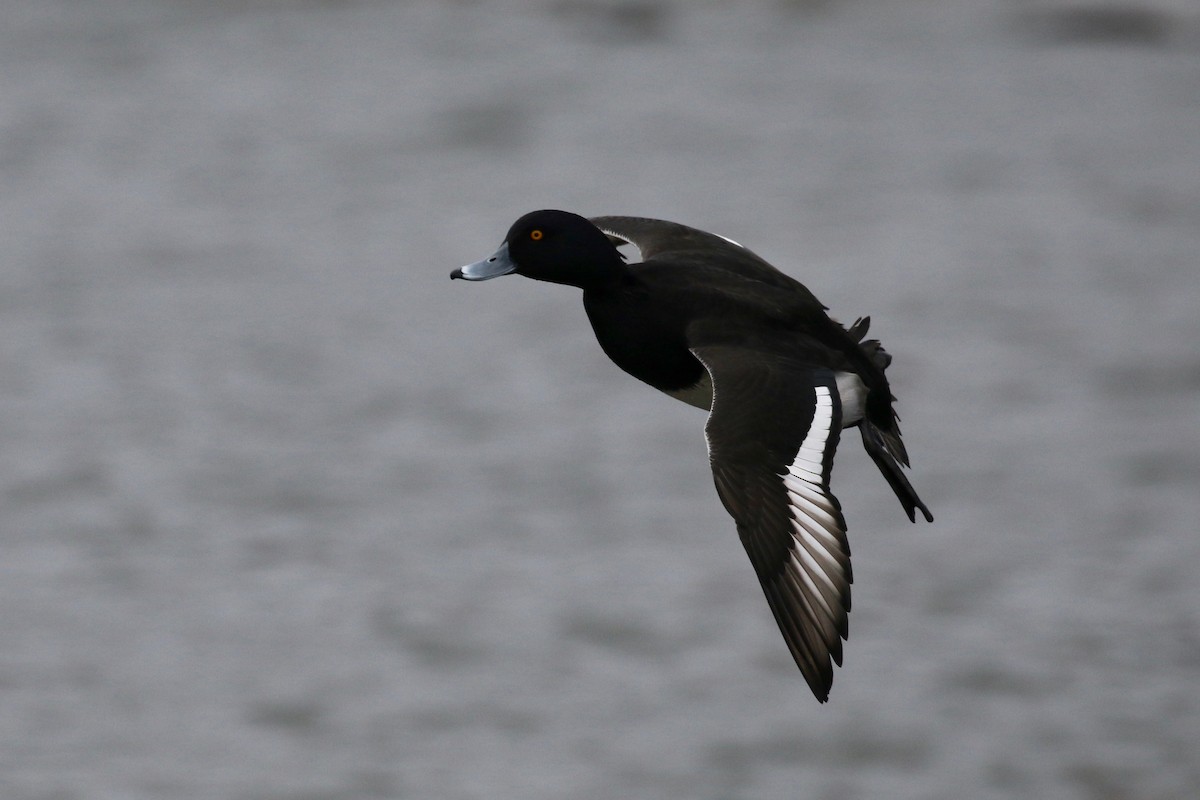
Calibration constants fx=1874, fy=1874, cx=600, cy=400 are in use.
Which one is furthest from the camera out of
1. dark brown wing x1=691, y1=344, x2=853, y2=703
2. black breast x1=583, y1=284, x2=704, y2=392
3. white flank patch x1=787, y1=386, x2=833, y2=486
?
black breast x1=583, y1=284, x2=704, y2=392

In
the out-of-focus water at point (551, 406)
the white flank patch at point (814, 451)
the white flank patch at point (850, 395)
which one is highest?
the out-of-focus water at point (551, 406)

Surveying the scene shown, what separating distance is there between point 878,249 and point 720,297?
71.6 ft

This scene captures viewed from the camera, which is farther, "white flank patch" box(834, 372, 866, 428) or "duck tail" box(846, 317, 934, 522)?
"white flank patch" box(834, 372, 866, 428)

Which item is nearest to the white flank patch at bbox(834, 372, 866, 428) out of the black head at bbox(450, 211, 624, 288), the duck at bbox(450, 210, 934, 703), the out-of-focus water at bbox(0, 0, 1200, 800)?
the duck at bbox(450, 210, 934, 703)

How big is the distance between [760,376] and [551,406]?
785 inches

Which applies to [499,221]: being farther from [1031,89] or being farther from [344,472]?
[1031,89]

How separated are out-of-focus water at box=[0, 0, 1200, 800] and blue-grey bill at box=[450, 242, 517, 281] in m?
14.4

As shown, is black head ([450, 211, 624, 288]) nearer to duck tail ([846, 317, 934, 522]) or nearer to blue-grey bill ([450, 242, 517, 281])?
blue-grey bill ([450, 242, 517, 281])

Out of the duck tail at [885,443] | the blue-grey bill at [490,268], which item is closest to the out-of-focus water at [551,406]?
the duck tail at [885,443]

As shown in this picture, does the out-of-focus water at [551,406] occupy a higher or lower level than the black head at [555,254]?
higher

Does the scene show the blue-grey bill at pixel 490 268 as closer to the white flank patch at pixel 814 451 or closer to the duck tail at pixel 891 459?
the white flank patch at pixel 814 451

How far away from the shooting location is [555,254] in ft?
21.4

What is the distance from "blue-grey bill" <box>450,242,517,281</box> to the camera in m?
6.47

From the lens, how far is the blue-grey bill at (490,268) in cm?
647
